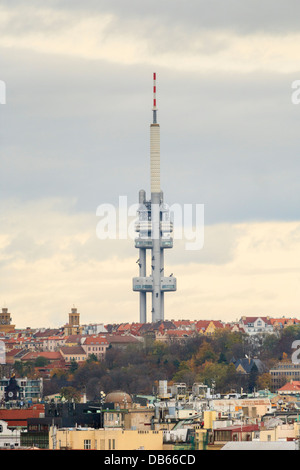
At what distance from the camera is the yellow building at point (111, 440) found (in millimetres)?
58781

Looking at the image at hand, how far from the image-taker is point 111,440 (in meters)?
59.7

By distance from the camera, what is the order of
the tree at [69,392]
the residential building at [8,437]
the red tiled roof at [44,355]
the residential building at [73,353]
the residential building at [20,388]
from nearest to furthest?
the residential building at [8,437] → the tree at [69,392] → the residential building at [20,388] → the red tiled roof at [44,355] → the residential building at [73,353]

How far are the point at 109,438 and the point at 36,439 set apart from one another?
9.23 m

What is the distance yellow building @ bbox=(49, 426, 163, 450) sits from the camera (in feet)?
193

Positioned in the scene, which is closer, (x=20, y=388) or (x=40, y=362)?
(x=20, y=388)

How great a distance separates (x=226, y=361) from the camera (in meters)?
139

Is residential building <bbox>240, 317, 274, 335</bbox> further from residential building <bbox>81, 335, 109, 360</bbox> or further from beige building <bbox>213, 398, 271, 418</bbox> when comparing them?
beige building <bbox>213, 398, 271, 418</bbox>

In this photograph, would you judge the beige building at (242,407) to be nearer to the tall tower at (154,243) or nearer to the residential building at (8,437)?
the residential building at (8,437)

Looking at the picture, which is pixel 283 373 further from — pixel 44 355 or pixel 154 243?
pixel 44 355

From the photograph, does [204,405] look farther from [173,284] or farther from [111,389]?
[173,284]

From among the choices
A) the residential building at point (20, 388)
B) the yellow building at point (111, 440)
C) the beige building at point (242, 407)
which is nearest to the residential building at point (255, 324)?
the residential building at point (20, 388)

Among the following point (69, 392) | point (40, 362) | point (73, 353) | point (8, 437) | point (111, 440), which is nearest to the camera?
point (111, 440)

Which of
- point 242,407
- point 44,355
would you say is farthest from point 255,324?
point 242,407
